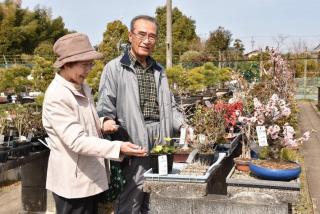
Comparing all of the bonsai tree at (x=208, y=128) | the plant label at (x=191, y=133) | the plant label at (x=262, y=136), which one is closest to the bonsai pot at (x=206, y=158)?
the bonsai tree at (x=208, y=128)

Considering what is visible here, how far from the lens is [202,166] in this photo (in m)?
2.23

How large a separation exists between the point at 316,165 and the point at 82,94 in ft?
14.3

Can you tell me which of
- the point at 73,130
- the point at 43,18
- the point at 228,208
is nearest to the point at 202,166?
the point at 228,208

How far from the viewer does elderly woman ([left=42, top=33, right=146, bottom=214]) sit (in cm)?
163

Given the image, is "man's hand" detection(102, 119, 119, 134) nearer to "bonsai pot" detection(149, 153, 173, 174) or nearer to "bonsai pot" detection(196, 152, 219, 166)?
"bonsai pot" detection(149, 153, 173, 174)

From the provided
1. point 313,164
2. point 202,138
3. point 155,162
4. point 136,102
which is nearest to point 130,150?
point 155,162

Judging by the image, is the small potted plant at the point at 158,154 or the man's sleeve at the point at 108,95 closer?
the small potted plant at the point at 158,154

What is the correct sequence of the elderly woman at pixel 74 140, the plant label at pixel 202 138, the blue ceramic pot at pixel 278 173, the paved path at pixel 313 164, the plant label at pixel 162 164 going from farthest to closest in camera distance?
1. the paved path at pixel 313 164
2. the plant label at pixel 202 138
3. the plant label at pixel 162 164
4. the blue ceramic pot at pixel 278 173
5. the elderly woman at pixel 74 140

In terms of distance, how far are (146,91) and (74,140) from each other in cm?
80

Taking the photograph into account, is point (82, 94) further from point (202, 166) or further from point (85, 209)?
point (202, 166)

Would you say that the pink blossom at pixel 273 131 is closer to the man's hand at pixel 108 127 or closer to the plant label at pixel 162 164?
the plant label at pixel 162 164

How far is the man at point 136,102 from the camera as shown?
7.38ft

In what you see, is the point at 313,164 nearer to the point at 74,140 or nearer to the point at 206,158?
the point at 206,158

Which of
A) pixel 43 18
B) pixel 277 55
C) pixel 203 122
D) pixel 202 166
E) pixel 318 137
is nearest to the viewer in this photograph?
pixel 202 166
